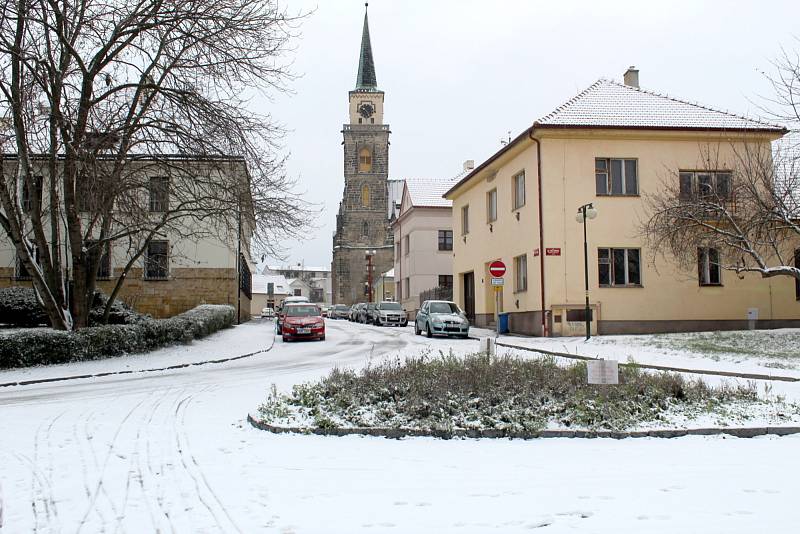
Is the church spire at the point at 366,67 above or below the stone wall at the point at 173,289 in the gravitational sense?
above

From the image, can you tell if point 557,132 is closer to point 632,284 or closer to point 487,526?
point 632,284

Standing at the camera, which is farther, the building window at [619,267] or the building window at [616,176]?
the building window at [616,176]

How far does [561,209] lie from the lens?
26.0m

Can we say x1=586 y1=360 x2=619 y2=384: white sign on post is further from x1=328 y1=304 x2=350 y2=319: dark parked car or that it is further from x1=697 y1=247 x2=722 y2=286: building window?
x1=328 y1=304 x2=350 y2=319: dark parked car

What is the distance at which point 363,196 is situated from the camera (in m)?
96.9

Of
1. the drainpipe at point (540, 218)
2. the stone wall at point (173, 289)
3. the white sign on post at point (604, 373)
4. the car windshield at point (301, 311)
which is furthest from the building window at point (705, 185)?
the stone wall at point (173, 289)

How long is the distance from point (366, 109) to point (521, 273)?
71.8 metres

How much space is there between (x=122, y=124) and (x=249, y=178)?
11.5 ft

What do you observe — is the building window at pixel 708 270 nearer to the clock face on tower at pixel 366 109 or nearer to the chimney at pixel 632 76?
the chimney at pixel 632 76

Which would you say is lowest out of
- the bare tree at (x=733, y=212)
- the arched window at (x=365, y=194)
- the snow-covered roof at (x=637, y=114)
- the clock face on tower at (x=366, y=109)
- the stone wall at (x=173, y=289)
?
the stone wall at (x=173, y=289)

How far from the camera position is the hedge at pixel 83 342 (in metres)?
16.4

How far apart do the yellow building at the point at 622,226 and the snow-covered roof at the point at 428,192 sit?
24277mm

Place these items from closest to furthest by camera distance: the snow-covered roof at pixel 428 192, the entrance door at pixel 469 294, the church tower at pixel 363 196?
the entrance door at pixel 469 294 < the snow-covered roof at pixel 428 192 < the church tower at pixel 363 196

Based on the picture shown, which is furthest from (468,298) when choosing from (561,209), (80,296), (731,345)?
(80,296)
